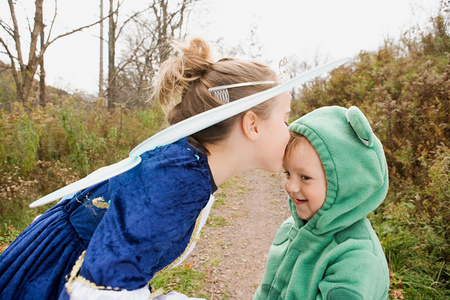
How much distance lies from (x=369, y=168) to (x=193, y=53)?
1099mm

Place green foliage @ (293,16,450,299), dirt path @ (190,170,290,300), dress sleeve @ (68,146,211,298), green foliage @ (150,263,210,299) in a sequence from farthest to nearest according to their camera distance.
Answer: dirt path @ (190,170,290,300), green foliage @ (150,263,210,299), green foliage @ (293,16,450,299), dress sleeve @ (68,146,211,298)

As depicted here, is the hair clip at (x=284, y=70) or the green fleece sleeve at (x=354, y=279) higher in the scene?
the hair clip at (x=284, y=70)

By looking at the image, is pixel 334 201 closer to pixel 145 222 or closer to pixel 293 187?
pixel 293 187

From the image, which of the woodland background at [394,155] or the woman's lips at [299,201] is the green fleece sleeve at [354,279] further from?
the woodland background at [394,155]

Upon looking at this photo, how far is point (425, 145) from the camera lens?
4363 mm

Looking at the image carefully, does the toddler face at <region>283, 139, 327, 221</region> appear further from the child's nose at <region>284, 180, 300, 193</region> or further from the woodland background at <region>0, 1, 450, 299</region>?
the woodland background at <region>0, 1, 450, 299</region>

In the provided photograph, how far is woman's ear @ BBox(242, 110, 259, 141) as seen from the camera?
1.54m

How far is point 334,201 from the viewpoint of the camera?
155cm

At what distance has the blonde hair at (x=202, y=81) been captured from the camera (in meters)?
1.54

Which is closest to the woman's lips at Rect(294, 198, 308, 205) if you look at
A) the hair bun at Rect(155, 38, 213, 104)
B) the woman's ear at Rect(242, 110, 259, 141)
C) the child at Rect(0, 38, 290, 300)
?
the child at Rect(0, 38, 290, 300)

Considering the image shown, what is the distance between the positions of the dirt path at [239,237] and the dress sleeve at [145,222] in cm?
236

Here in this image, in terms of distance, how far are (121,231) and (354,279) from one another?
99cm

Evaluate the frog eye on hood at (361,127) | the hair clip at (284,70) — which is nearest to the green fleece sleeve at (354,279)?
the frog eye on hood at (361,127)

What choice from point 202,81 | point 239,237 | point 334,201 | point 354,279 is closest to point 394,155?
point 239,237
